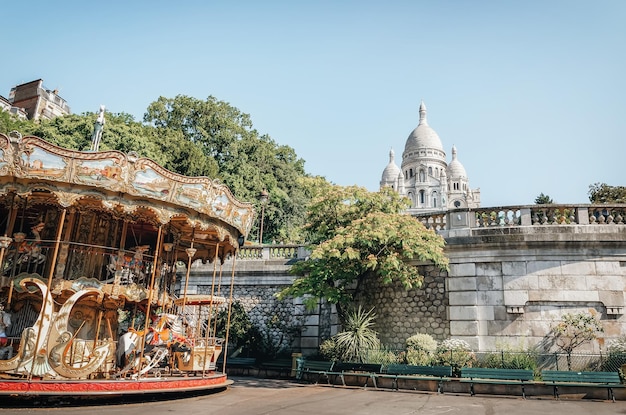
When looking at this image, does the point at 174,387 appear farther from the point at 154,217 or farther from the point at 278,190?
the point at 278,190

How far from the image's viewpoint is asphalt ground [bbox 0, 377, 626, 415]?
34.6 feet

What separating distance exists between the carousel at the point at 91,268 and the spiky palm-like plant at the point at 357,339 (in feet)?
14.8

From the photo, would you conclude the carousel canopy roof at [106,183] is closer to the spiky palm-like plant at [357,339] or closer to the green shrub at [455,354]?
the spiky palm-like plant at [357,339]

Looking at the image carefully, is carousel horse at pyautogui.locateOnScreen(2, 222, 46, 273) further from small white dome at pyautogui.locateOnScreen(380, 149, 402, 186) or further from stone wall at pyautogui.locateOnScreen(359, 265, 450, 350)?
small white dome at pyautogui.locateOnScreen(380, 149, 402, 186)

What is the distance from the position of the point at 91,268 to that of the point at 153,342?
3270 millimetres

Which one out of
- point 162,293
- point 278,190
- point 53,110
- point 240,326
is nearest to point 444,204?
point 278,190

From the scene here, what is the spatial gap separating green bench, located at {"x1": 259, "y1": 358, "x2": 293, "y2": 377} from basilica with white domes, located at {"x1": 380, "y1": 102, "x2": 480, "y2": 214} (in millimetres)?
77015

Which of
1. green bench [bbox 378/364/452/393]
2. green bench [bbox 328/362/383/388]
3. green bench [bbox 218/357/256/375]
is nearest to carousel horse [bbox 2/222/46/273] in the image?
green bench [bbox 218/357/256/375]

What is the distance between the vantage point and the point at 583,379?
13.1 m

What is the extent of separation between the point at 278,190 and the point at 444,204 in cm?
5930

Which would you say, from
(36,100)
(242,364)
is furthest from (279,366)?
(36,100)

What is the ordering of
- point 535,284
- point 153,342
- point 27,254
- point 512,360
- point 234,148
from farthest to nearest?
point 234,148 < point 535,284 < point 512,360 < point 27,254 < point 153,342

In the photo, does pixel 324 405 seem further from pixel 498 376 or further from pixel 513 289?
pixel 513 289

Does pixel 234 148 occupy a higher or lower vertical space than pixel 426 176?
lower
